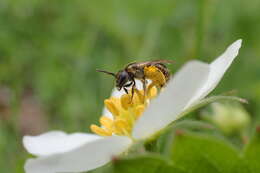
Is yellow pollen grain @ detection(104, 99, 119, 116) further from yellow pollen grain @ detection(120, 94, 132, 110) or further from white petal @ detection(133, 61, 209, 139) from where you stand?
white petal @ detection(133, 61, 209, 139)

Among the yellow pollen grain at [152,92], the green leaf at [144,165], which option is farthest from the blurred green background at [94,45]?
the green leaf at [144,165]

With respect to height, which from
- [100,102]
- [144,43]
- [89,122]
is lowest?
[89,122]

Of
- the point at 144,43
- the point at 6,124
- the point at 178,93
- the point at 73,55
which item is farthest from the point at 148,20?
the point at 178,93

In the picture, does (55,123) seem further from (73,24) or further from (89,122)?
(73,24)

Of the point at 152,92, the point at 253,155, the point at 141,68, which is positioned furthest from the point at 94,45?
the point at 253,155

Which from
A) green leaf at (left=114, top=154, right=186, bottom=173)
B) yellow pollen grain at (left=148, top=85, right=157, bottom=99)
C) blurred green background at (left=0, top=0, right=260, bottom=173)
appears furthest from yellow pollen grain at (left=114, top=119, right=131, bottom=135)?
blurred green background at (left=0, top=0, right=260, bottom=173)

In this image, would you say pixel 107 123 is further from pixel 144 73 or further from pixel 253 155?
pixel 253 155
